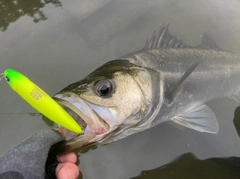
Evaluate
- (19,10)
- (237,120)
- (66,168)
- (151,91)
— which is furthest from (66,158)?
(19,10)

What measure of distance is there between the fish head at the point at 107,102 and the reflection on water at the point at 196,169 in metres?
0.55

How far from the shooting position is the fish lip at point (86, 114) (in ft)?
5.01

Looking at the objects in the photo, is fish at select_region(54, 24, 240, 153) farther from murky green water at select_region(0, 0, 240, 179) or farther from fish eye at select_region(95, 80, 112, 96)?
murky green water at select_region(0, 0, 240, 179)

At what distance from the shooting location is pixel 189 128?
2277 millimetres

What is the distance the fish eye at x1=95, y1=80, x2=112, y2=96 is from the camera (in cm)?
164

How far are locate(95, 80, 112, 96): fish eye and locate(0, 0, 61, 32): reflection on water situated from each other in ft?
4.47

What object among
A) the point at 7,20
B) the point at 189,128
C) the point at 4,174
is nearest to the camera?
the point at 4,174

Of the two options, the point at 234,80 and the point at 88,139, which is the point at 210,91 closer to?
the point at 234,80

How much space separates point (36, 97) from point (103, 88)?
42cm

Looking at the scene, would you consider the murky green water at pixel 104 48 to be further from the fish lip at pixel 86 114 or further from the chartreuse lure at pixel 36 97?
the chartreuse lure at pixel 36 97

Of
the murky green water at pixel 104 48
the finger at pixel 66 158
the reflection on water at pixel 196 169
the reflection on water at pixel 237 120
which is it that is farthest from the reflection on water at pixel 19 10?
the reflection on water at pixel 237 120

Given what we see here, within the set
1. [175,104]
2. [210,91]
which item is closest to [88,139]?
[175,104]

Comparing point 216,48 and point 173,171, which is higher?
point 216,48

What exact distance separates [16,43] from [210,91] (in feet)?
5.74
